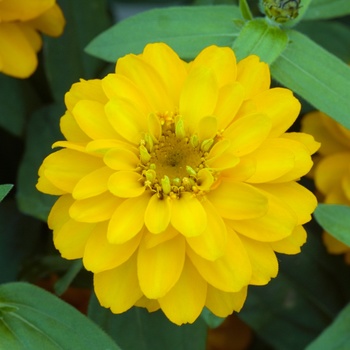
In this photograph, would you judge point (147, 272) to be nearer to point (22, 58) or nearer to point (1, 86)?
point (22, 58)

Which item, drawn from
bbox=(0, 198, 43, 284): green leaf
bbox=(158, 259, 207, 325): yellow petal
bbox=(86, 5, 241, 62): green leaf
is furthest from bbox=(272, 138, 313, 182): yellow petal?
bbox=(0, 198, 43, 284): green leaf

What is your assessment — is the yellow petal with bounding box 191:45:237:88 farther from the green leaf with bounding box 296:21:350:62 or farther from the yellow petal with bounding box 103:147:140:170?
the green leaf with bounding box 296:21:350:62

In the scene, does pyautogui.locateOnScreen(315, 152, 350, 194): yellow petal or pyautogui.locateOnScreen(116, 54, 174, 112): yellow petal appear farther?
pyautogui.locateOnScreen(315, 152, 350, 194): yellow petal

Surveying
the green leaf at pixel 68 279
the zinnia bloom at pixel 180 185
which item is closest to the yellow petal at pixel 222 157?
the zinnia bloom at pixel 180 185

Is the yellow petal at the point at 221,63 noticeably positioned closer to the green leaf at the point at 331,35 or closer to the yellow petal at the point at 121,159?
the yellow petal at the point at 121,159

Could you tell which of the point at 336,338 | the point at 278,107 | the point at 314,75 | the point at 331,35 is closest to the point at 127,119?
the point at 278,107

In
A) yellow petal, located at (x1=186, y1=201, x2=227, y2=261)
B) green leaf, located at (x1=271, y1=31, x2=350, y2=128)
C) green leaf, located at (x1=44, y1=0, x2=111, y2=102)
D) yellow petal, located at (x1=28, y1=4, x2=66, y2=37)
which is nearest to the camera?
yellow petal, located at (x1=186, y1=201, x2=227, y2=261)

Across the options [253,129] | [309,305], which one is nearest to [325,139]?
[309,305]
